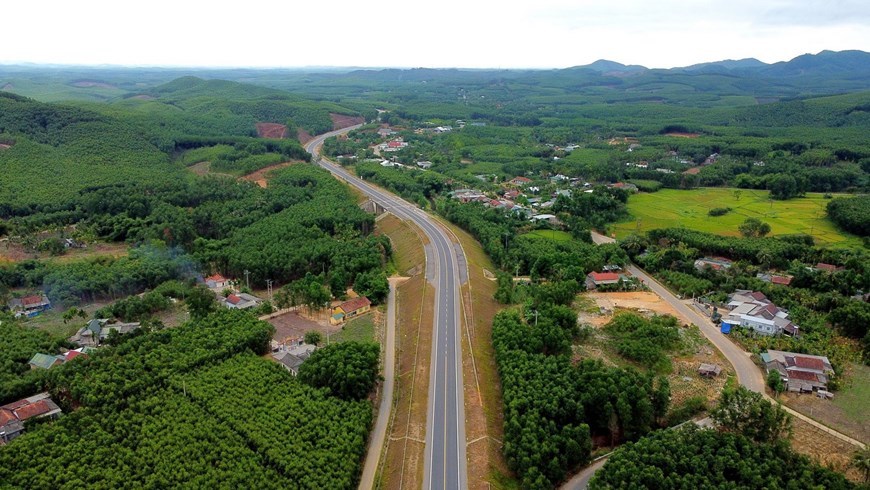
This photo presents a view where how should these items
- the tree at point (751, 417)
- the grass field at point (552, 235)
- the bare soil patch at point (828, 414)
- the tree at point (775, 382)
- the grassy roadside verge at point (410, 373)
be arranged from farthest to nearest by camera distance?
the grass field at point (552, 235) → the tree at point (775, 382) → the bare soil patch at point (828, 414) → the tree at point (751, 417) → the grassy roadside verge at point (410, 373)

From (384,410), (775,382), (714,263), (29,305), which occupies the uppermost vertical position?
(714,263)

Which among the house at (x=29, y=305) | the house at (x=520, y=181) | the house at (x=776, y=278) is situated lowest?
the house at (x=29, y=305)

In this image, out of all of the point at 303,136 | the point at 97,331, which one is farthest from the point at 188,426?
the point at 303,136

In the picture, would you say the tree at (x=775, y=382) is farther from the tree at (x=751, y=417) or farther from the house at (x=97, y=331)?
the house at (x=97, y=331)

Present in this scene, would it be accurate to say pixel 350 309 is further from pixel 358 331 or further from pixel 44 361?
pixel 44 361

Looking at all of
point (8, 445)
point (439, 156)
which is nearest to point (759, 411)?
point (8, 445)

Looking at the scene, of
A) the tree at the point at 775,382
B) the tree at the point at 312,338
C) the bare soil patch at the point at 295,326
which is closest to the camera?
the tree at the point at 775,382

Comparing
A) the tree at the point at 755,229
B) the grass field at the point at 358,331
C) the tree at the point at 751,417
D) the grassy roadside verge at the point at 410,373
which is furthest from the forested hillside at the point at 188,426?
the tree at the point at 755,229

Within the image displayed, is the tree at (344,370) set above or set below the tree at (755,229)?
below
